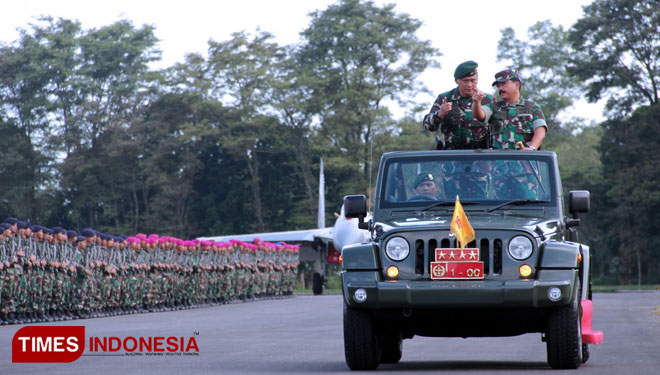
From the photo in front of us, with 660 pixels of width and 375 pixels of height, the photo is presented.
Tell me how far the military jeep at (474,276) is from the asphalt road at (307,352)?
358 mm

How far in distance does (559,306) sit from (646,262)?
61.6 metres

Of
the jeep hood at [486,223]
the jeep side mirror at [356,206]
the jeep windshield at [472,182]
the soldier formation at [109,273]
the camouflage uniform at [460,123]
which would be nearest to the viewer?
the jeep hood at [486,223]

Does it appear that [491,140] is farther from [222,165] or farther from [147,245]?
[222,165]

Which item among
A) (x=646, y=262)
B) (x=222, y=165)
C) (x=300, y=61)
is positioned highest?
(x=300, y=61)

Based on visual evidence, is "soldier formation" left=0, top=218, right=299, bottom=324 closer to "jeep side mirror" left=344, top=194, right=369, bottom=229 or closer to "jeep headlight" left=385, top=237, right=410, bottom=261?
"jeep side mirror" left=344, top=194, right=369, bottom=229

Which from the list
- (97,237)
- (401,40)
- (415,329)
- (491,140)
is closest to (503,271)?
(415,329)

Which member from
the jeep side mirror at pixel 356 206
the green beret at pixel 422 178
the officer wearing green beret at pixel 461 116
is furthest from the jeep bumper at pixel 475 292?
the officer wearing green beret at pixel 461 116

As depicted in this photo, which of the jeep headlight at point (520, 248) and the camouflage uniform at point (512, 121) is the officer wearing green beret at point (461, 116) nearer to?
the camouflage uniform at point (512, 121)

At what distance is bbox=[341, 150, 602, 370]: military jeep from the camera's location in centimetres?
936

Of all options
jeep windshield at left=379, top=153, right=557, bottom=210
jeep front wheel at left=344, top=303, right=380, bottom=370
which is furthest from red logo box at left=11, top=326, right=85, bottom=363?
jeep windshield at left=379, top=153, right=557, bottom=210

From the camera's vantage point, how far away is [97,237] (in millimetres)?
23703

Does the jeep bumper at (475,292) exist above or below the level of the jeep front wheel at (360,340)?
above

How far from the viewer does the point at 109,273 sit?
24.2 meters

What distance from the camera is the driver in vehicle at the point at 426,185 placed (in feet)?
35.2
